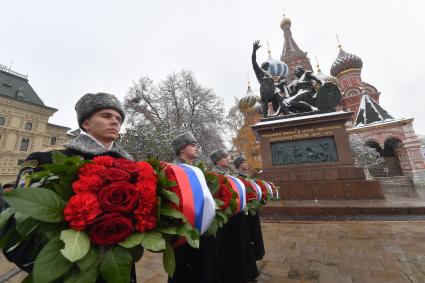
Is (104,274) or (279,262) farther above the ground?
(104,274)

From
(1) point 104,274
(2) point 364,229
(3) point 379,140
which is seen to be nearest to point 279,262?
(2) point 364,229

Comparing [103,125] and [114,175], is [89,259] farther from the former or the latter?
[103,125]

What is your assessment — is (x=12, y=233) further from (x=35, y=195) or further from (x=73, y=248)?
(x=73, y=248)

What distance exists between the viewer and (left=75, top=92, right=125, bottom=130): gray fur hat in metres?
1.62

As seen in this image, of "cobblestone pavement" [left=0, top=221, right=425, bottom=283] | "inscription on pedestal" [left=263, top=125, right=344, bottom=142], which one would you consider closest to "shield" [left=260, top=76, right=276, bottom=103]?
"inscription on pedestal" [left=263, top=125, right=344, bottom=142]

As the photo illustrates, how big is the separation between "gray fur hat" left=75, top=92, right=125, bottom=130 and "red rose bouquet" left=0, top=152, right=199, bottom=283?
0.82 metres

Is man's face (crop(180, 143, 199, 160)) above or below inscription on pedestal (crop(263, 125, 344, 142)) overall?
below

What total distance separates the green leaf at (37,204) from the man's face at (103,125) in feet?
2.94

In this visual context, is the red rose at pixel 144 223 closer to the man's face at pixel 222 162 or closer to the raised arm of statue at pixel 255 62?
the man's face at pixel 222 162

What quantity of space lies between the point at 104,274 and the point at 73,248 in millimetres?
160

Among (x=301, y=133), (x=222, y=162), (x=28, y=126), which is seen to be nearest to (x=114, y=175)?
(x=222, y=162)

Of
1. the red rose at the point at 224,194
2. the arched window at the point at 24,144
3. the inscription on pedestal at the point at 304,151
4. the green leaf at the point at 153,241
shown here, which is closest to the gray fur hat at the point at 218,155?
the red rose at the point at 224,194

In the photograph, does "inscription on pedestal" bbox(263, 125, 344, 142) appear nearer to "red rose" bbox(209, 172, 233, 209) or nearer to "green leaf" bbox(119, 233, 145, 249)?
"red rose" bbox(209, 172, 233, 209)

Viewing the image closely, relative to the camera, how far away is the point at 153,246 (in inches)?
30.2
